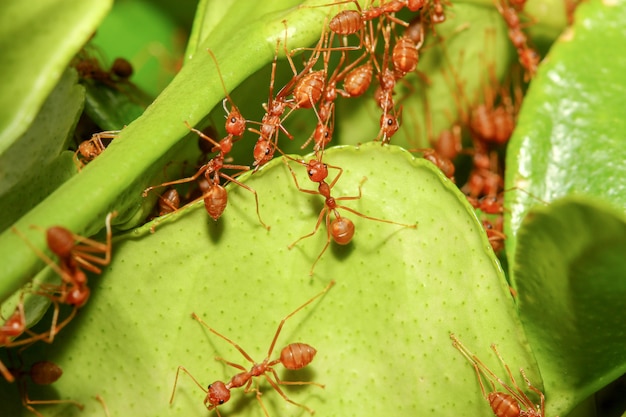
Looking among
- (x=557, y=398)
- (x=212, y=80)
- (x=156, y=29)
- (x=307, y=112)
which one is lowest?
(x=557, y=398)

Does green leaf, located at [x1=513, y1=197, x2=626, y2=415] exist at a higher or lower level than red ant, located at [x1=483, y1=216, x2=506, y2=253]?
higher

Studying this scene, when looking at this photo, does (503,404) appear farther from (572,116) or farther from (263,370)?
(572,116)

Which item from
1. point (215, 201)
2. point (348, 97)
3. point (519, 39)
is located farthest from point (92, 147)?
point (519, 39)

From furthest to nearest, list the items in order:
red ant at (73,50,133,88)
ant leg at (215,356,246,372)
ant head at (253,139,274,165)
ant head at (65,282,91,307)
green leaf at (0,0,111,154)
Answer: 1. red ant at (73,50,133,88)
2. ant head at (253,139,274,165)
3. ant leg at (215,356,246,372)
4. ant head at (65,282,91,307)
5. green leaf at (0,0,111,154)

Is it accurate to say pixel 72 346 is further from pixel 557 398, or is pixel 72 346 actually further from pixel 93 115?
pixel 557 398

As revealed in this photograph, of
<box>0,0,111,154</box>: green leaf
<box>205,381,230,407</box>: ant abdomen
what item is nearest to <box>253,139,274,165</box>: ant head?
<box>205,381,230,407</box>: ant abdomen

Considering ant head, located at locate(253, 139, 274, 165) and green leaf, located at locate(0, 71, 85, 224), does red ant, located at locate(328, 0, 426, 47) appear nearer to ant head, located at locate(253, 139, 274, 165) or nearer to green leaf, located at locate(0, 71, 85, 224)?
ant head, located at locate(253, 139, 274, 165)

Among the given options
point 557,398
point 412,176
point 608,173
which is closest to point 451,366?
point 557,398
